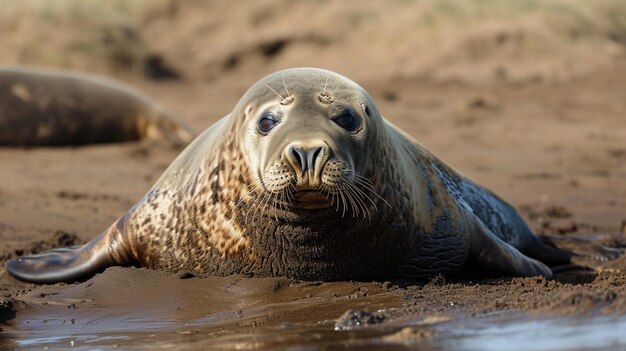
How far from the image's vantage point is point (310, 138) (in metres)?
4.69

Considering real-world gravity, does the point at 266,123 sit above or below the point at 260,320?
above

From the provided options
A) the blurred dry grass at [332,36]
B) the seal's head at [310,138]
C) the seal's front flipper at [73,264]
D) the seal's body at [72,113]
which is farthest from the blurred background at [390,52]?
the seal's head at [310,138]

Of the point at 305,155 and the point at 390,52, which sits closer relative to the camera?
the point at 305,155

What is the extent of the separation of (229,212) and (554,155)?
18.7ft

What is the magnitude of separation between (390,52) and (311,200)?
11078mm

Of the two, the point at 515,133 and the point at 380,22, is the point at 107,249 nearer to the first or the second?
the point at 515,133

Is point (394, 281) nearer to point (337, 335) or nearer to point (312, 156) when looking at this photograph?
point (312, 156)

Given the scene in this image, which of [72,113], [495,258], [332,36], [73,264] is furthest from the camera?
[332,36]

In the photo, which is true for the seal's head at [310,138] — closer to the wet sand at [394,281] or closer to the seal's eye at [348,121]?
the seal's eye at [348,121]

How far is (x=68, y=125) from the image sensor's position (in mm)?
11820

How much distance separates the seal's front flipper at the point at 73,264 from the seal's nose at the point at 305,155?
146cm

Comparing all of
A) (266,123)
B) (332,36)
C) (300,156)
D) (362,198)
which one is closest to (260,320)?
(300,156)

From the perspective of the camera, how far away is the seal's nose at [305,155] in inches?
180

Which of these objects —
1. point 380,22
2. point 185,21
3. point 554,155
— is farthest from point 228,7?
point 554,155
